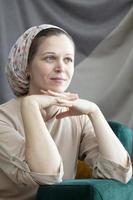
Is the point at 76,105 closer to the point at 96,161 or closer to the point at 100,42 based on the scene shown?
the point at 96,161

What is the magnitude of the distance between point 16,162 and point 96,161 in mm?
293

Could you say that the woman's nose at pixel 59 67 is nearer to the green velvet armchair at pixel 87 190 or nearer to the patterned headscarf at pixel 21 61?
the patterned headscarf at pixel 21 61

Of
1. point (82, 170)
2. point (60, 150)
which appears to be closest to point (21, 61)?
point (60, 150)

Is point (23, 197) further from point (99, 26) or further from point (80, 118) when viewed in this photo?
point (99, 26)

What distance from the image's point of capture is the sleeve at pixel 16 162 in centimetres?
132

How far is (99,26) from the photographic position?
102 inches

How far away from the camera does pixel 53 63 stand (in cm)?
152

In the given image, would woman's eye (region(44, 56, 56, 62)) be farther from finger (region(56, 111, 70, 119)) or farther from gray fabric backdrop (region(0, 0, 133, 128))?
gray fabric backdrop (region(0, 0, 133, 128))

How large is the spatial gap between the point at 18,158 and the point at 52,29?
0.50 m

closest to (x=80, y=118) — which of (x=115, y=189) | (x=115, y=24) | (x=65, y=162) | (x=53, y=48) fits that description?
(x=65, y=162)

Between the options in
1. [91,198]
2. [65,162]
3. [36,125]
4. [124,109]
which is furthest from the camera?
[124,109]

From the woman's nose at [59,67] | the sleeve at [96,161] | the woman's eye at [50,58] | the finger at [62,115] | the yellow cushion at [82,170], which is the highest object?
the woman's eye at [50,58]

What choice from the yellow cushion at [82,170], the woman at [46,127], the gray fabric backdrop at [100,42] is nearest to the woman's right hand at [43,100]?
the woman at [46,127]

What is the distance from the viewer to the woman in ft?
4.45
